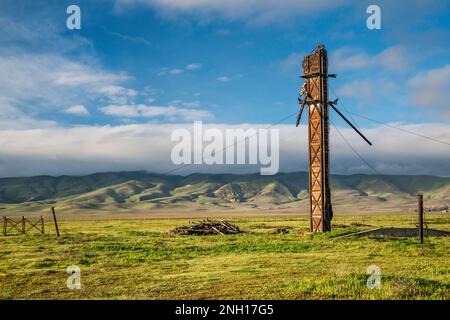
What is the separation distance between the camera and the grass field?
12.4m

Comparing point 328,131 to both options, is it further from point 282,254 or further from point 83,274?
point 83,274

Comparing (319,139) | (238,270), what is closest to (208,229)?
(319,139)

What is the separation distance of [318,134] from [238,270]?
58.0ft

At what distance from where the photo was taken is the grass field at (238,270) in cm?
1241

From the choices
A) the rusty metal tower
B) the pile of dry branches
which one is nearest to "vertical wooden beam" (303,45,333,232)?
the rusty metal tower

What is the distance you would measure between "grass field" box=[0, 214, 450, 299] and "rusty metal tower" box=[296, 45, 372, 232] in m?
3.07

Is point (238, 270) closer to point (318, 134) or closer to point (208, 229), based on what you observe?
point (318, 134)

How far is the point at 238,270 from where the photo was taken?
17266 mm

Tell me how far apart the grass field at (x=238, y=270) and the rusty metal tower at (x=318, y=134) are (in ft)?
10.1

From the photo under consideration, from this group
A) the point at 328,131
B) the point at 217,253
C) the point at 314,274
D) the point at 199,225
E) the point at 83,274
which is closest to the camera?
the point at 314,274

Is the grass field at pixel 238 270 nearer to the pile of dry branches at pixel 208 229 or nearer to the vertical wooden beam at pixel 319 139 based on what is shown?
the vertical wooden beam at pixel 319 139
